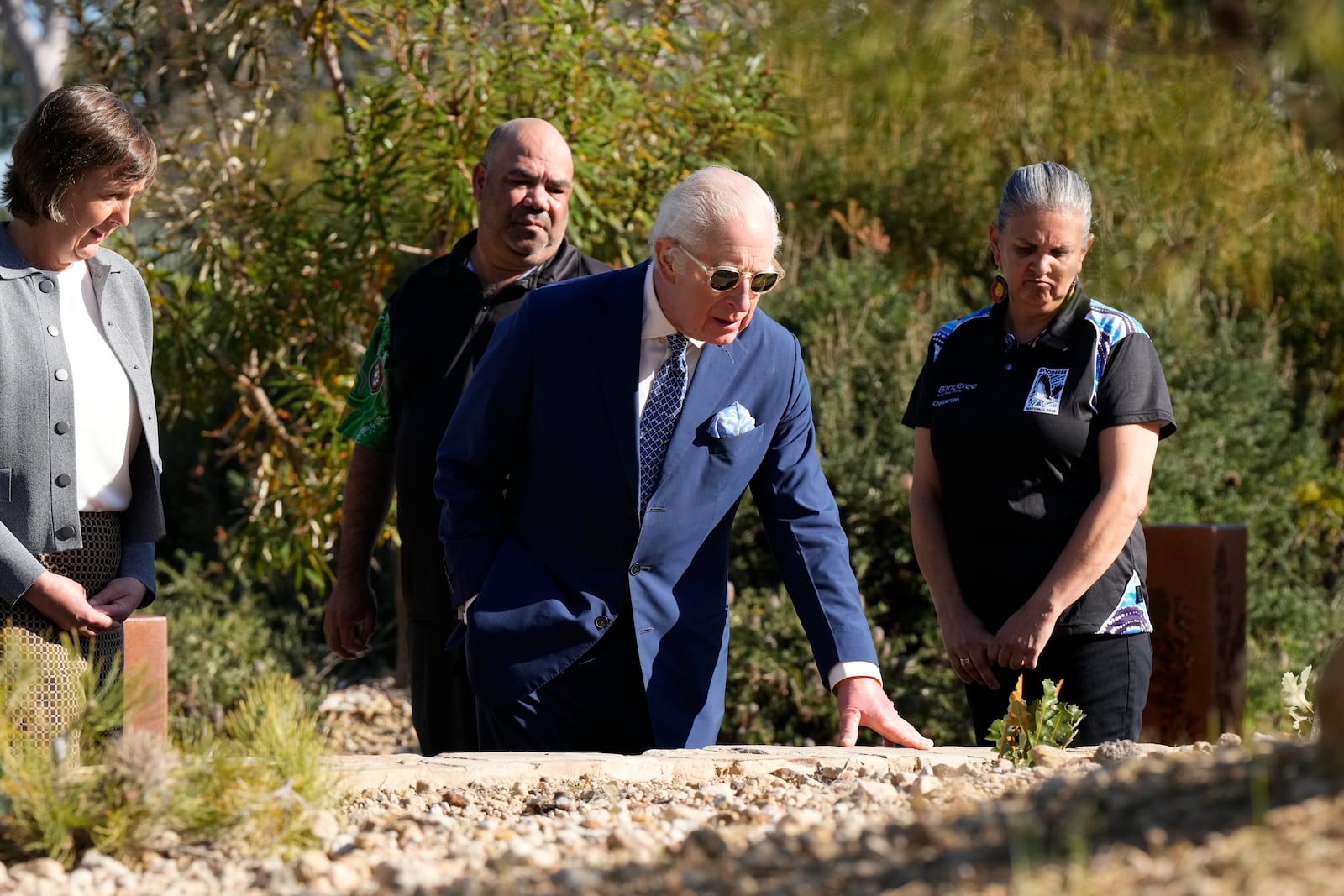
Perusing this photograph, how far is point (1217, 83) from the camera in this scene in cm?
280

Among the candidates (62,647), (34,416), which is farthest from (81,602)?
(34,416)

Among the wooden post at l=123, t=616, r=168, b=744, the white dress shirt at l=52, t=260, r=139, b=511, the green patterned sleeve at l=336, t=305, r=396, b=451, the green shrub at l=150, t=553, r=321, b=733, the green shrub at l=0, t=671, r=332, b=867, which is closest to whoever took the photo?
the green shrub at l=0, t=671, r=332, b=867

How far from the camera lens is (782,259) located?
8195 mm

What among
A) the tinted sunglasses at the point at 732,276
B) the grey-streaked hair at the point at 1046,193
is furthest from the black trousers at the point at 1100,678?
the tinted sunglasses at the point at 732,276

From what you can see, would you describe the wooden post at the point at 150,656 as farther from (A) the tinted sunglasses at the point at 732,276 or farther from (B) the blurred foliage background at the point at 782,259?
(B) the blurred foliage background at the point at 782,259

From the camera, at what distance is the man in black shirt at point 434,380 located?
13.6ft

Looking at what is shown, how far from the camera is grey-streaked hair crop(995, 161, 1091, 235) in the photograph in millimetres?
3588

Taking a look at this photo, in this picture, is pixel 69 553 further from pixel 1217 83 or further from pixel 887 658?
pixel 887 658

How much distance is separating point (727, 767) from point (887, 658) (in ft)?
11.3

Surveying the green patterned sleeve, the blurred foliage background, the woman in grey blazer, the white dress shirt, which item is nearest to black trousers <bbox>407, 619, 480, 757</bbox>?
the green patterned sleeve

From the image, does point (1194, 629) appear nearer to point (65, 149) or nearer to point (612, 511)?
point (612, 511)

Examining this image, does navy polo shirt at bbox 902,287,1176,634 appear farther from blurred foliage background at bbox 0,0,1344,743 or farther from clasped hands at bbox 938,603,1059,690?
blurred foliage background at bbox 0,0,1344,743

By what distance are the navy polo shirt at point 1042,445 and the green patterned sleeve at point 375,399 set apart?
1.55 metres

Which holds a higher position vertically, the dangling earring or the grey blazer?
the dangling earring
